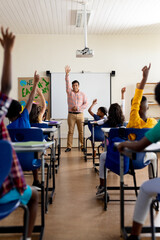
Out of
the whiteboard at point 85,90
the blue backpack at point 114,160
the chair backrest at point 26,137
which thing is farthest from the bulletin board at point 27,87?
the blue backpack at point 114,160

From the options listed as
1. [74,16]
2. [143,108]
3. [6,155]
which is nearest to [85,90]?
[74,16]

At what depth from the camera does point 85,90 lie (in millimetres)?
7098

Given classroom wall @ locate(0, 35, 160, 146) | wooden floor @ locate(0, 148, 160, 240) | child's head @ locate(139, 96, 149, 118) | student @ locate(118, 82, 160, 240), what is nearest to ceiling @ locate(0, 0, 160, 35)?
classroom wall @ locate(0, 35, 160, 146)

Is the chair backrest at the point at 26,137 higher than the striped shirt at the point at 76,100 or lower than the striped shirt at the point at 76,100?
lower

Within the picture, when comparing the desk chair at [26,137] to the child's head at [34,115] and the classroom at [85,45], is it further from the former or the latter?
the child's head at [34,115]

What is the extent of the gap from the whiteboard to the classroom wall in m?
0.17

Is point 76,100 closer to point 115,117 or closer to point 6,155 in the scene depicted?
point 115,117

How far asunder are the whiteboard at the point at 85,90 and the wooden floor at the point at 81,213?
352cm

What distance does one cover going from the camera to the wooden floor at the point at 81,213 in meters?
1.93

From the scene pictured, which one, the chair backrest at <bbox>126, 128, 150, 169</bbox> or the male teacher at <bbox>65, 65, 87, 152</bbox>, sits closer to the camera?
the chair backrest at <bbox>126, 128, 150, 169</bbox>

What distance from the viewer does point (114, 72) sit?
6953 millimetres

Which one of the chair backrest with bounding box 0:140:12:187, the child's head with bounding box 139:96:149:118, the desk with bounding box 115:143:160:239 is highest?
the child's head with bounding box 139:96:149:118

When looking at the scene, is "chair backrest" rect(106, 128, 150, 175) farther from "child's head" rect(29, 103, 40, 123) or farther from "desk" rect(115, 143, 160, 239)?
"child's head" rect(29, 103, 40, 123)

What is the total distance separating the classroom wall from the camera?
6.96 meters
